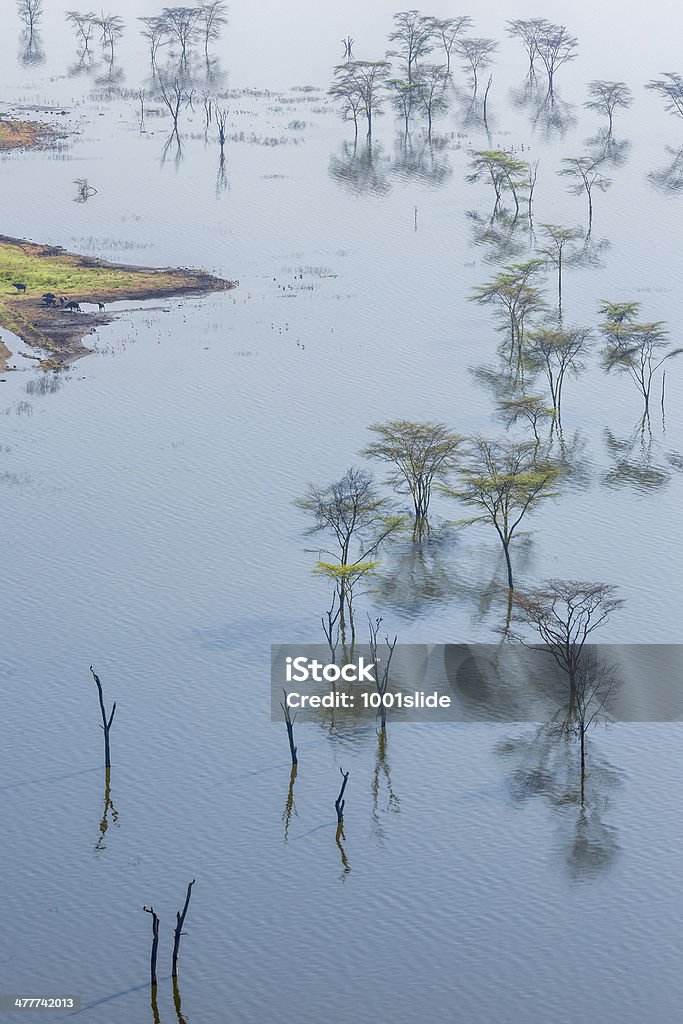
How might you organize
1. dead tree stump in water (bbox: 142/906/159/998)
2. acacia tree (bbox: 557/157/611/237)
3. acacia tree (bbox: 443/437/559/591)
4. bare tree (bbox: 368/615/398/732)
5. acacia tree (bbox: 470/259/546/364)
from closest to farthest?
1. dead tree stump in water (bbox: 142/906/159/998)
2. bare tree (bbox: 368/615/398/732)
3. acacia tree (bbox: 443/437/559/591)
4. acacia tree (bbox: 470/259/546/364)
5. acacia tree (bbox: 557/157/611/237)

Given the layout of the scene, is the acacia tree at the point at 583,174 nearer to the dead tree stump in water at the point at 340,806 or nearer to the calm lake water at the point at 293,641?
the calm lake water at the point at 293,641

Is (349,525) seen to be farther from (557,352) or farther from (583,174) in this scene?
(583,174)

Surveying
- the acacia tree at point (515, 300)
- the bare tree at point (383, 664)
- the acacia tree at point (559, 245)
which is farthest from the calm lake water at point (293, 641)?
the acacia tree at point (515, 300)

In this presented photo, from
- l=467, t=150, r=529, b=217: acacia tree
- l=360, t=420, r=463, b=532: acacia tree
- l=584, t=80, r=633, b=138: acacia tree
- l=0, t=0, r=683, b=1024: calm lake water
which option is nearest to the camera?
l=0, t=0, r=683, b=1024: calm lake water

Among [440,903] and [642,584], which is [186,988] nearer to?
[440,903]

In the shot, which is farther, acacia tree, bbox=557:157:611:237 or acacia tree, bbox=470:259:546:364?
acacia tree, bbox=557:157:611:237

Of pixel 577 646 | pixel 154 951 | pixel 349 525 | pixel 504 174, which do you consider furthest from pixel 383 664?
pixel 504 174

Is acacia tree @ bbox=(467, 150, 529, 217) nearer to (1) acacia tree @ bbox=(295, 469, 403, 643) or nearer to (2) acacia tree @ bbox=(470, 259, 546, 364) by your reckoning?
(2) acacia tree @ bbox=(470, 259, 546, 364)

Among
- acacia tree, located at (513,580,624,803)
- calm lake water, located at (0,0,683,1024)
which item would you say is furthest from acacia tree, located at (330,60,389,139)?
acacia tree, located at (513,580,624,803)
